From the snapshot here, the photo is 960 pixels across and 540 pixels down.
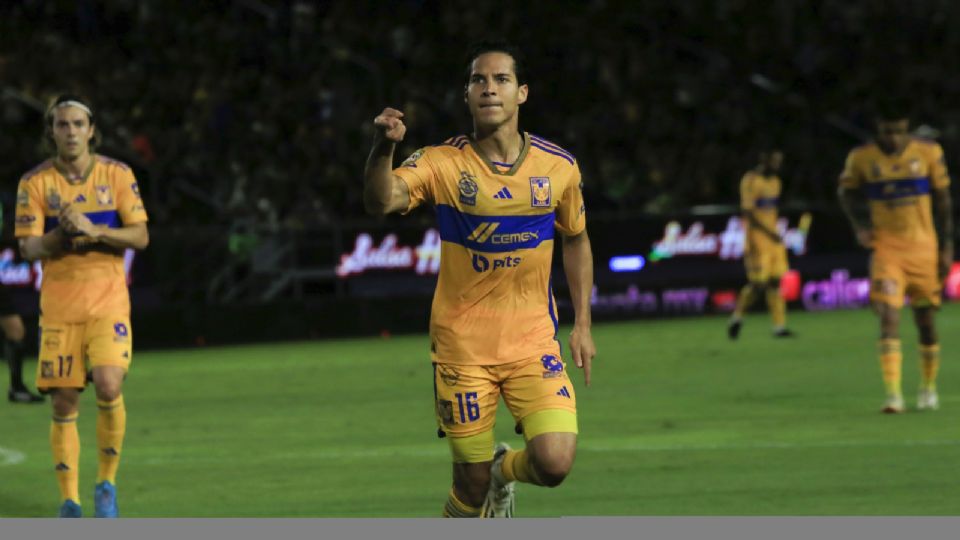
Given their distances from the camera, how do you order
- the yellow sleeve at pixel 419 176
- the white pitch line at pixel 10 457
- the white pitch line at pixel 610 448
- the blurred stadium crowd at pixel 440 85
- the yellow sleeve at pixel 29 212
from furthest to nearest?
the blurred stadium crowd at pixel 440 85, the white pitch line at pixel 10 457, the white pitch line at pixel 610 448, the yellow sleeve at pixel 29 212, the yellow sleeve at pixel 419 176

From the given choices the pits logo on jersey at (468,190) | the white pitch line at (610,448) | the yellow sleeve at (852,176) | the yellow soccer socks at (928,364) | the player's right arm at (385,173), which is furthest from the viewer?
the yellow soccer socks at (928,364)

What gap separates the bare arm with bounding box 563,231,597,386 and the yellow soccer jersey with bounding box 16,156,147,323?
9.88 ft

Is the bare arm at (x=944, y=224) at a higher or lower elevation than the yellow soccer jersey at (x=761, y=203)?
lower

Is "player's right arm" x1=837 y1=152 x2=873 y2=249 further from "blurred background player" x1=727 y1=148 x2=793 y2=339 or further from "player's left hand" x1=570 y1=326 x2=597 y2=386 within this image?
"blurred background player" x1=727 y1=148 x2=793 y2=339

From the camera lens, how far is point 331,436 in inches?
527

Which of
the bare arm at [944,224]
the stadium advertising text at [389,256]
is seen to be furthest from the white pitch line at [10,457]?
the stadium advertising text at [389,256]

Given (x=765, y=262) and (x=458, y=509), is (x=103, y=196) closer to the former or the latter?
(x=458, y=509)

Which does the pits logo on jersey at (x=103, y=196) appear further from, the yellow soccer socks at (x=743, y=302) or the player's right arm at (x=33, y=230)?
the yellow soccer socks at (x=743, y=302)

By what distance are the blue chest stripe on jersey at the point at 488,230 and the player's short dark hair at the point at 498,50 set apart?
0.56 meters

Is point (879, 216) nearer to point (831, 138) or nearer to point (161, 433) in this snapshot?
point (161, 433)

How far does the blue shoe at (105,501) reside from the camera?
9453 mm

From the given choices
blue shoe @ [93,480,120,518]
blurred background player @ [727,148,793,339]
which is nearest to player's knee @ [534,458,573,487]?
blue shoe @ [93,480,120,518]

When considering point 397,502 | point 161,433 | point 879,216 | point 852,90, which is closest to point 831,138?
point 852,90

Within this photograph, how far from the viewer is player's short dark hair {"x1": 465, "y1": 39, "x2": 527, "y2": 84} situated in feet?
24.1
